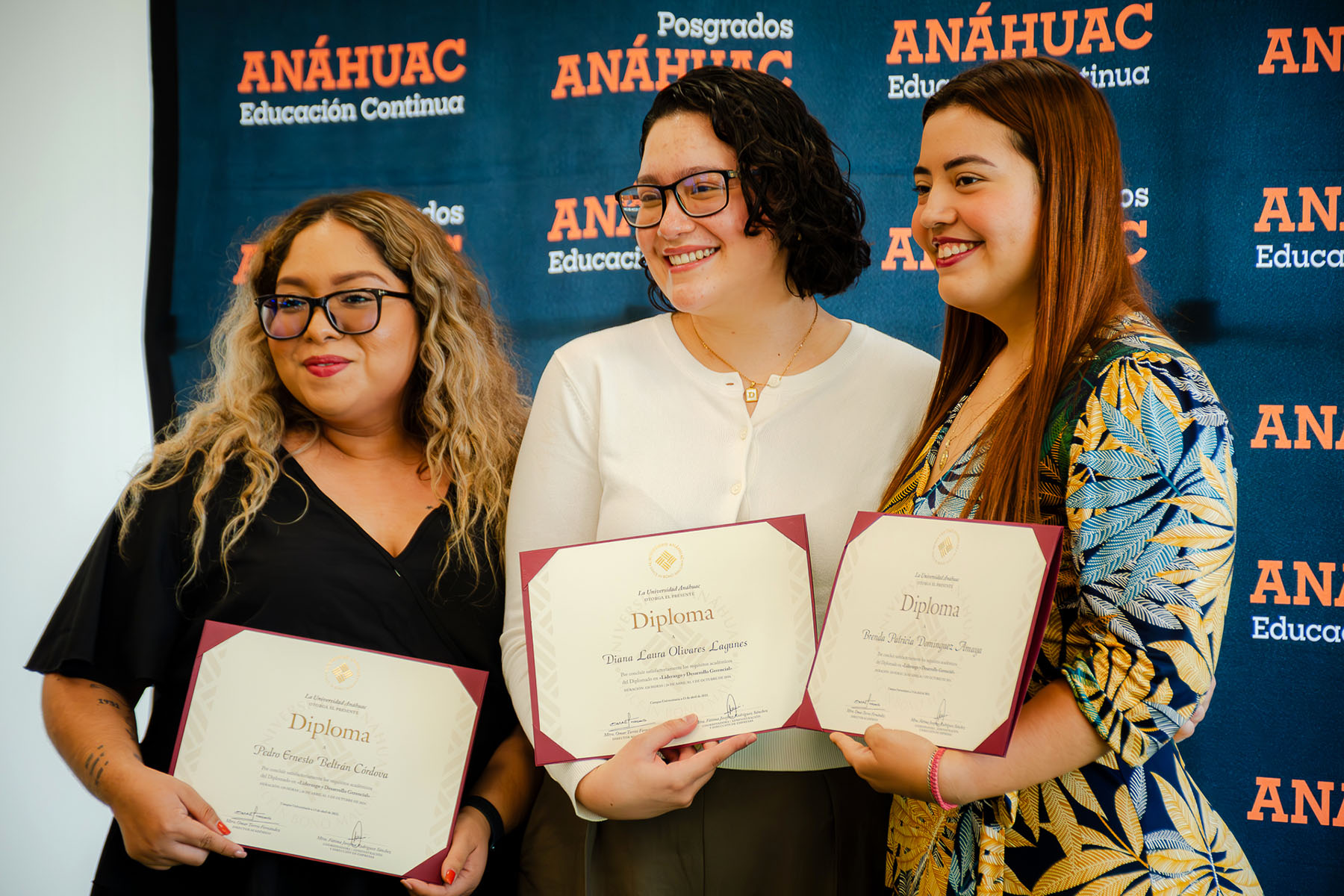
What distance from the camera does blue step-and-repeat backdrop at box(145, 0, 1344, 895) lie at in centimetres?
228

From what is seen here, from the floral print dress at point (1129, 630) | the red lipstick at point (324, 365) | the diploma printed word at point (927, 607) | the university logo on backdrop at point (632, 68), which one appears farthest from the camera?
the university logo on backdrop at point (632, 68)

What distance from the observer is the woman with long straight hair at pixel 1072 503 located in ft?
3.69

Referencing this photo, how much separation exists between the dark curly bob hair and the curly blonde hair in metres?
0.54

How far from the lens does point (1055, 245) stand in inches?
52.3

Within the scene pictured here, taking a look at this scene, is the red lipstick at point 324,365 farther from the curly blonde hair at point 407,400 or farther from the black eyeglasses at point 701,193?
the black eyeglasses at point 701,193

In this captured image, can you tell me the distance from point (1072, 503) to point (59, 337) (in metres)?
2.79

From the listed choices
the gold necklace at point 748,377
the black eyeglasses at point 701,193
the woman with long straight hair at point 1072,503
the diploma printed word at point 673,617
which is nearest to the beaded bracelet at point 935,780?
the woman with long straight hair at point 1072,503

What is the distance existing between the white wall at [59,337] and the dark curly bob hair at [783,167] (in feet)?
6.03

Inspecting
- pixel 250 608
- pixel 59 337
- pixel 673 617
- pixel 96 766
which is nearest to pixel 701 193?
pixel 673 617

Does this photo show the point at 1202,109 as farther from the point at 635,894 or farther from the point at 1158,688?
the point at 635,894

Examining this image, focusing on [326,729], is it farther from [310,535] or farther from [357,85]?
[357,85]

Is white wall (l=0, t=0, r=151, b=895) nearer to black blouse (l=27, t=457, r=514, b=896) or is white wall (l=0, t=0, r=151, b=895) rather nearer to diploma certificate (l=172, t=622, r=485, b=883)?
black blouse (l=27, t=457, r=514, b=896)
